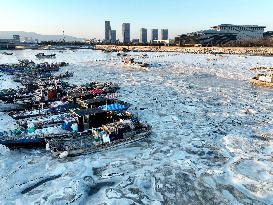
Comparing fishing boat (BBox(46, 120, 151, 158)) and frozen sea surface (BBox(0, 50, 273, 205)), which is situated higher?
fishing boat (BBox(46, 120, 151, 158))

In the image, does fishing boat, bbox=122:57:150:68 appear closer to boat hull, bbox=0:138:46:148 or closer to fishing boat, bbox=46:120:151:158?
fishing boat, bbox=46:120:151:158

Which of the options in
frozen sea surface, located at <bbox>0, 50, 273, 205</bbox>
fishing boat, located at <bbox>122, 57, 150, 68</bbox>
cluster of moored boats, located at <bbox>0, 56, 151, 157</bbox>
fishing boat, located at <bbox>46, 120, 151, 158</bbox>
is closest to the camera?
frozen sea surface, located at <bbox>0, 50, 273, 205</bbox>

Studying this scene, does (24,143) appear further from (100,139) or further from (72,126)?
(100,139)

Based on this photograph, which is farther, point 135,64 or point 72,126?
point 135,64

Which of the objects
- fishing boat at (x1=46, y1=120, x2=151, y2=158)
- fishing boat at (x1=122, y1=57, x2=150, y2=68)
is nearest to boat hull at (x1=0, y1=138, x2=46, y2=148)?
fishing boat at (x1=46, y1=120, x2=151, y2=158)

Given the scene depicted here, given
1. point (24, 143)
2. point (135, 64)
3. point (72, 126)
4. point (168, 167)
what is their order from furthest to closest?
1. point (135, 64)
2. point (72, 126)
3. point (24, 143)
4. point (168, 167)

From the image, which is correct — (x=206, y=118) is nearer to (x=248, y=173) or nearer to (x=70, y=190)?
(x=248, y=173)

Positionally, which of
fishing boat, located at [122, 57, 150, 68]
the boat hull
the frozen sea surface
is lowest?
the frozen sea surface

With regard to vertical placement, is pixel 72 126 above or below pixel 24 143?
above

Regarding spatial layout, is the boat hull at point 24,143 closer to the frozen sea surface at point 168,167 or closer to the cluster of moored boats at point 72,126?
the cluster of moored boats at point 72,126

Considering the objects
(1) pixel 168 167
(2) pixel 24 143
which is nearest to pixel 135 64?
(2) pixel 24 143

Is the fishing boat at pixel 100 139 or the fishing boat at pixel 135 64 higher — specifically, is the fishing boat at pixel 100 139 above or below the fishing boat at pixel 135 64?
below

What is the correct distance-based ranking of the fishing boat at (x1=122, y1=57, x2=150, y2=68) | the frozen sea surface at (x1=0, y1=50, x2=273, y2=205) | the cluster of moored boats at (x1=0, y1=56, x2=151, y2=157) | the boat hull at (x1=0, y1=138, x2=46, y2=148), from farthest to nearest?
the fishing boat at (x1=122, y1=57, x2=150, y2=68) → the cluster of moored boats at (x1=0, y1=56, x2=151, y2=157) → the boat hull at (x1=0, y1=138, x2=46, y2=148) → the frozen sea surface at (x1=0, y1=50, x2=273, y2=205)

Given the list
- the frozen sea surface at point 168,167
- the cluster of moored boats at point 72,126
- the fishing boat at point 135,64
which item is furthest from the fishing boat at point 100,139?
the fishing boat at point 135,64
